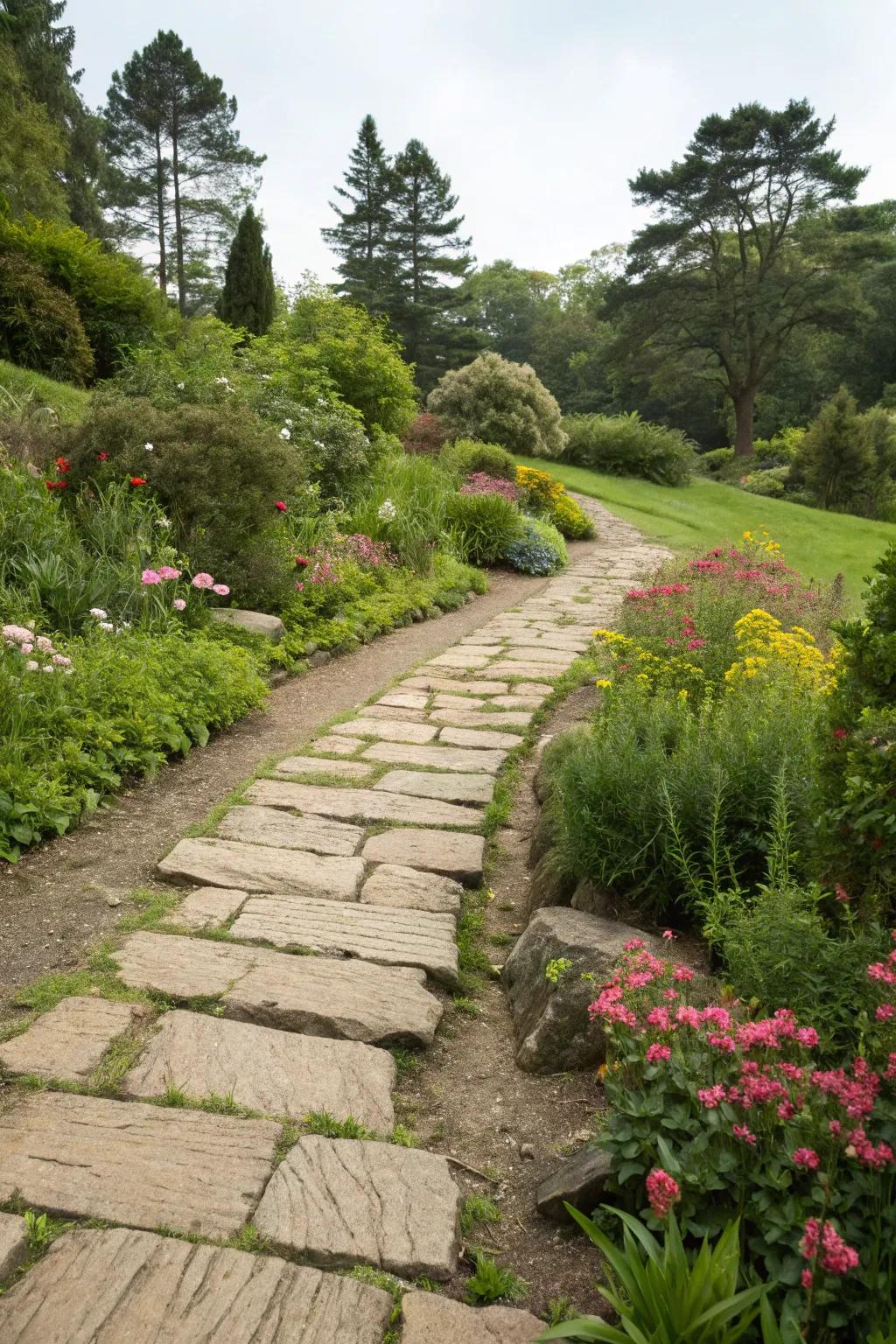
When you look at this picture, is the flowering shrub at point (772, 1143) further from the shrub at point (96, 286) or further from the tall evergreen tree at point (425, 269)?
the tall evergreen tree at point (425, 269)

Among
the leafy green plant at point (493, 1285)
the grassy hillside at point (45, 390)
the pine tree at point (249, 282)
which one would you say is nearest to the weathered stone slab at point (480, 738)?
the leafy green plant at point (493, 1285)

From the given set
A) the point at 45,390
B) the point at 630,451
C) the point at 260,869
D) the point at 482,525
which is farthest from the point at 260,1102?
the point at 630,451

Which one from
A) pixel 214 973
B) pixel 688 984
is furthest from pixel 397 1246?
pixel 214 973

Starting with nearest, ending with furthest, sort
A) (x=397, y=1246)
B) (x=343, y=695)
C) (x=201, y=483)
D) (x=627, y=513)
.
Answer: (x=397, y=1246) < (x=343, y=695) < (x=201, y=483) < (x=627, y=513)

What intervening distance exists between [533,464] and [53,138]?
533 inches

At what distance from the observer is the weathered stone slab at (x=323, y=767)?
412cm

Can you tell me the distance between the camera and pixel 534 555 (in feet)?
33.8

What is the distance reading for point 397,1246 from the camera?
1.63 meters

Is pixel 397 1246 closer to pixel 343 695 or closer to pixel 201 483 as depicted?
pixel 343 695

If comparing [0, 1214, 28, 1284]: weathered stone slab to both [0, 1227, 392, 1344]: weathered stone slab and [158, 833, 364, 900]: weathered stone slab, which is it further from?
[158, 833, 364, 900]: weathered stone slab

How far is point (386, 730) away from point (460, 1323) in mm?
3403

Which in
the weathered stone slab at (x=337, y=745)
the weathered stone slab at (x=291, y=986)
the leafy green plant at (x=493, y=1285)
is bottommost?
the weathered stone slab at (x=337, y=745)

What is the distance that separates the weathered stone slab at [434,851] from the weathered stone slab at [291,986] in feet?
2.27

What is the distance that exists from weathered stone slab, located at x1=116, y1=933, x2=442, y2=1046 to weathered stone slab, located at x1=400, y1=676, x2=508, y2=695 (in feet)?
10.1
